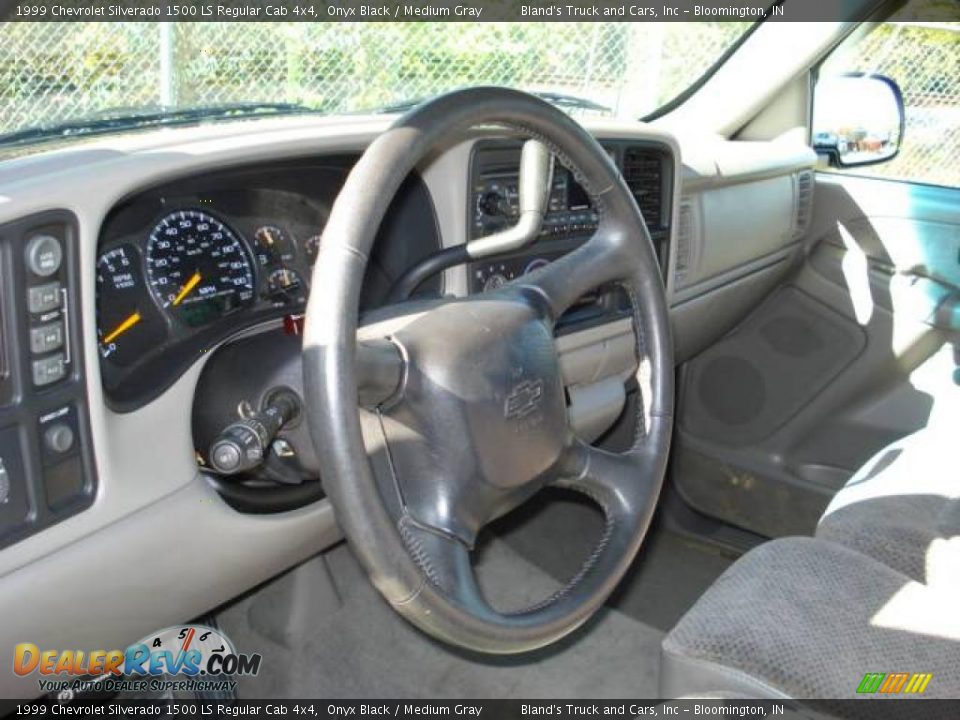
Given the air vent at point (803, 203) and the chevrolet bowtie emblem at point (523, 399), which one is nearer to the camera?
the chevrolet bowtie emblem at point (523, 399)

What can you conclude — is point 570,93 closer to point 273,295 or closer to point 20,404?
point 273,295

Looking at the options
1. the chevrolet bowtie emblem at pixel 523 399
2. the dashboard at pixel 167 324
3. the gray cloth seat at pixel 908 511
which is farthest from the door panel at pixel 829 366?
the chevrolet bowtie emblem at pixel 523 399

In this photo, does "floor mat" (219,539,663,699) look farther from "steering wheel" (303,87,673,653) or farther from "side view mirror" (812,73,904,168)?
"side view mirror" (812,73,904,168)

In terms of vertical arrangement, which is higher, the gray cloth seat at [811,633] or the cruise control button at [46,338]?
the cruise control button at [46,338]

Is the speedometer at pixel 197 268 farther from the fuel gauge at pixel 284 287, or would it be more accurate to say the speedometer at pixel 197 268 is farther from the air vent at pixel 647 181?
the air vent at pixel 647 181

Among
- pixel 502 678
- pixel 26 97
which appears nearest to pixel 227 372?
pixel 26 97

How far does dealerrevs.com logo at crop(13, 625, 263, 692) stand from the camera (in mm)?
1327

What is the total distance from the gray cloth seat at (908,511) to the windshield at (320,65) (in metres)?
0.88

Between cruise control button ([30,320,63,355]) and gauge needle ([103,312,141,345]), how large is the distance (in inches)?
9.1

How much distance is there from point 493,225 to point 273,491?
64 centimetres

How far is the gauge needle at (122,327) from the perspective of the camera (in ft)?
4.44

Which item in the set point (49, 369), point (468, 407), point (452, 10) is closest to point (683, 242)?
point (452, 10)

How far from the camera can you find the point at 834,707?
1.11m

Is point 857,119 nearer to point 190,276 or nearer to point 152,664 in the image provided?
point 190,276
